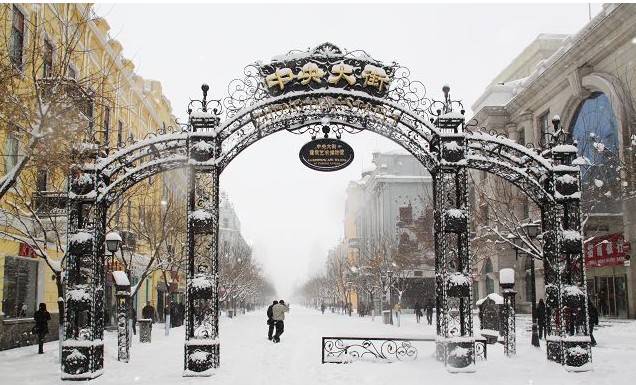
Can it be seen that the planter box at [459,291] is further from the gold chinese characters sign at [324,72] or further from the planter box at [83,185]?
the planter box at [83,185]

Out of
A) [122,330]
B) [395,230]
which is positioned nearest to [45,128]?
[122,330]

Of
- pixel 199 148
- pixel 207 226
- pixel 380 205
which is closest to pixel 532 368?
pixel 207 226

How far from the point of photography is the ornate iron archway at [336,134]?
13320mm

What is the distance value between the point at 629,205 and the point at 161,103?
31547 millimetres

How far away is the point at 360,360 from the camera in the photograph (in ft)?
53.2

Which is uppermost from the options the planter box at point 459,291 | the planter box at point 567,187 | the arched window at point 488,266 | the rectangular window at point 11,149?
the rectangular window at point 11,149

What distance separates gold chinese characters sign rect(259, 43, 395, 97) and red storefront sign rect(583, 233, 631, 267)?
2021 cm

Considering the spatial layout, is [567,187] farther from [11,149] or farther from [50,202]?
[11,149]

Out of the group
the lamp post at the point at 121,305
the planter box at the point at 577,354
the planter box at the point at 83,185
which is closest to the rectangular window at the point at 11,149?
the lamp post at the point at 121,305

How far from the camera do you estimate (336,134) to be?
14.6m

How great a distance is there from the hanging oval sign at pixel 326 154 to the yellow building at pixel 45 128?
4047 mm

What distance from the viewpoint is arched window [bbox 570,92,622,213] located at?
1090 inches

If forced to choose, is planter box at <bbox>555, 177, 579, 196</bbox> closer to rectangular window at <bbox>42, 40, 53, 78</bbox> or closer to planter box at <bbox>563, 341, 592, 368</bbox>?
planter box at <bbox>563, 341, 592, 368</bbox>

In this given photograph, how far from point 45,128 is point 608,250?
27403 mm
